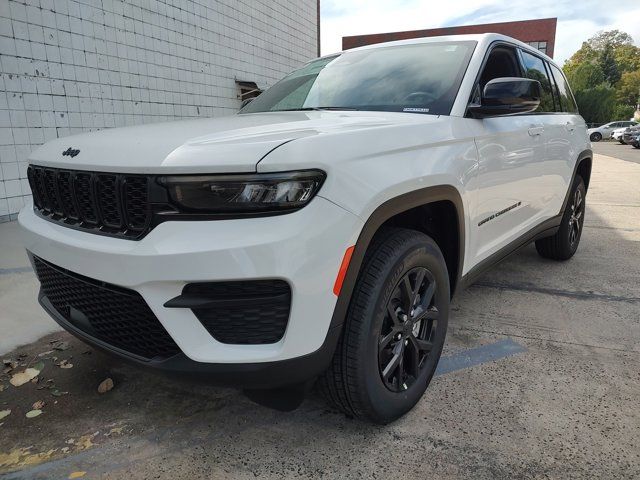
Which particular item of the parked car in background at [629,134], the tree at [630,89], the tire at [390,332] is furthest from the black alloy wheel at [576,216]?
the tree at [630,89]

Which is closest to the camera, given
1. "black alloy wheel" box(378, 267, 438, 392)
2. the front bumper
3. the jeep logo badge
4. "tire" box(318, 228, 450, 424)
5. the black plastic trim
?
the front bumper

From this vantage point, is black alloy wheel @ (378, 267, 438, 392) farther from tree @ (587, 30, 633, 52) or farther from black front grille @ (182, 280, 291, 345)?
tree @ (587, 30, 633, 52)

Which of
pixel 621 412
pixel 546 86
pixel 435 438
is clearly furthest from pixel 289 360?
pixel 546 86

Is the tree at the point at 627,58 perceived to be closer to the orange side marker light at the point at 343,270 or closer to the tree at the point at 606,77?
the tree at the point at 606,77

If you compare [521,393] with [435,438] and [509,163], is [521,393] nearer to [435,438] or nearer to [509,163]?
[435,438]

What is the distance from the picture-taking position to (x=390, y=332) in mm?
2086

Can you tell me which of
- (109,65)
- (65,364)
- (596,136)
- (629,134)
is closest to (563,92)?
(65,364)

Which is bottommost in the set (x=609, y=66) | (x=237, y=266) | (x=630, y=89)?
(x=237, y=266)

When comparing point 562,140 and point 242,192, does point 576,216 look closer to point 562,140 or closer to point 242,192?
point 562,140

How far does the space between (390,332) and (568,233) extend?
127 inches

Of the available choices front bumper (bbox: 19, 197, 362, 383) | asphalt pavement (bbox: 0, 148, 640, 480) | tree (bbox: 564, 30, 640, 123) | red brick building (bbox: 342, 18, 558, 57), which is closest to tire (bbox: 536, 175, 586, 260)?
asphalt pavement (bbox: 0, 148, 640, 480)

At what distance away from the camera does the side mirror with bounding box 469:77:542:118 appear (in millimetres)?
2484

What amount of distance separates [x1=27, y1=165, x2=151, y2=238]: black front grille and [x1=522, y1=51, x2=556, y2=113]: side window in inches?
119

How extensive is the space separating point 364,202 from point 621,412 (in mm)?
1647
